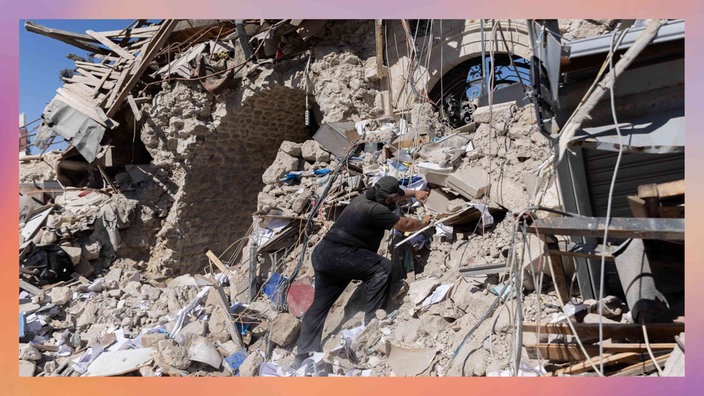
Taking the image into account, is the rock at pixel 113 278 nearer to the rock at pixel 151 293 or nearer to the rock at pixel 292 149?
the rock at pixel 151 293

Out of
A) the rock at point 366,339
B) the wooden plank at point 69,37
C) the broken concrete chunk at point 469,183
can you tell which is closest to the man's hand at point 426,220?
the broken concrete chunk at point 469,183

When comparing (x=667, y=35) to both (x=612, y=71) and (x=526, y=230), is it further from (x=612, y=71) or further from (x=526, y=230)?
(x=526, y=230)

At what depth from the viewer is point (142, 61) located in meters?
8.38

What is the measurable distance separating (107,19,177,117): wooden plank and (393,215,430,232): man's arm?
5652mm

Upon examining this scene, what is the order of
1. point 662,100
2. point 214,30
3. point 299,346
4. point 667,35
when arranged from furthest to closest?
point 214,30 → point 299,346 → point 662,100 → point 667,35

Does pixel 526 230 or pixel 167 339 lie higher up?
pixel 526 230

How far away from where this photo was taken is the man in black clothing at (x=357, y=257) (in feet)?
15.5

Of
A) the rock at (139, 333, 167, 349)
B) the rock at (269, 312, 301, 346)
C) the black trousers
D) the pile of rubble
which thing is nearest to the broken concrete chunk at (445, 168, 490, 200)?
the pile of rubble

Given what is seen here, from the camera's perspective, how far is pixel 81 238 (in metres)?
8.78

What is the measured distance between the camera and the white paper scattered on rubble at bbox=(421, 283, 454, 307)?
4.47 m

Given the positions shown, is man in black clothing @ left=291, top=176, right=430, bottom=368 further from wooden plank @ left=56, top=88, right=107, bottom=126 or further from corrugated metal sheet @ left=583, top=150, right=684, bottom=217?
wooden plank @ left=56, top=88, right=107, bottom=126

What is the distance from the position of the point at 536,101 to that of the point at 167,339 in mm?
4187

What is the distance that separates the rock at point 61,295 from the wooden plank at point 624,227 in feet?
21.3

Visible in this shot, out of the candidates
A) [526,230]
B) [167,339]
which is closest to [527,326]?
[526,230]
